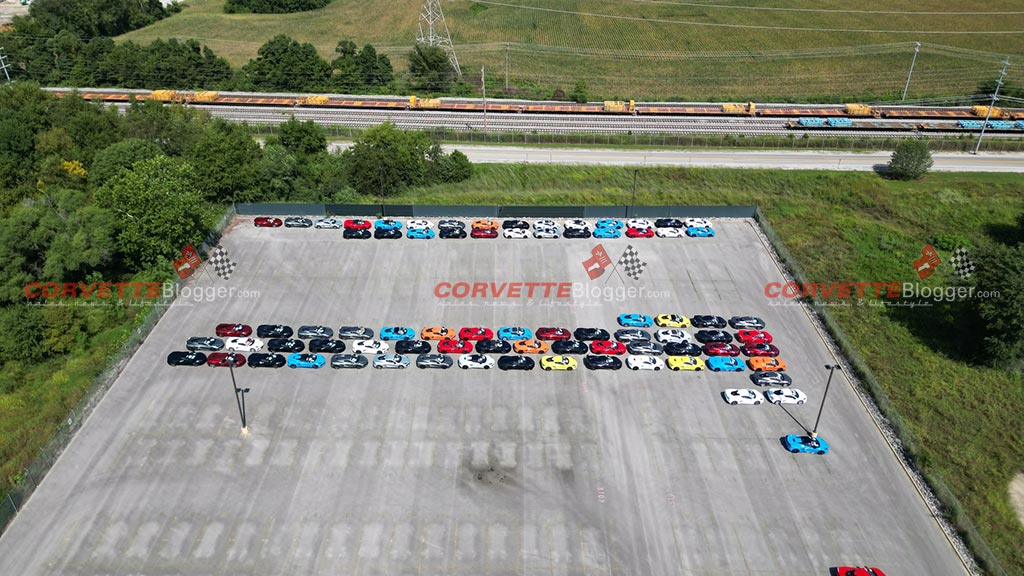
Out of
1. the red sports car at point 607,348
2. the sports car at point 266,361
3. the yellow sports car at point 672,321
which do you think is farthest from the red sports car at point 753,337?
the sports car at point 266,361

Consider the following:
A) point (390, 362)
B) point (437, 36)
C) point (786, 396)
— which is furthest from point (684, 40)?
point (390, 362)

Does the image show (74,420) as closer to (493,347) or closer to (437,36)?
(493,347)

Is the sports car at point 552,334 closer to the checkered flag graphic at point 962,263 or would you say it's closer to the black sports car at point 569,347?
the black sports car at point 569,347

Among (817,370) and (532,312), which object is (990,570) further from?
(532,312)

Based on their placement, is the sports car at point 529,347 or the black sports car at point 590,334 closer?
the sports car at point 529,347

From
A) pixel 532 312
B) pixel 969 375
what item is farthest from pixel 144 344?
pixel 969 375

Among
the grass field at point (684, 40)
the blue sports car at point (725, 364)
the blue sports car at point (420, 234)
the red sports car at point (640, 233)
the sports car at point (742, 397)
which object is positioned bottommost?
the sports car at point (742, 397)

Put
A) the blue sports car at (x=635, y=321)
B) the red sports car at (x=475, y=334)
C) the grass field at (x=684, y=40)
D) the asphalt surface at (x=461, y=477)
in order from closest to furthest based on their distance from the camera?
the asphalt surface at (x=461, y=477) → the red sports car at (x=475, y=334) → the blue sports car at (x=635, y=321) → the grass field at (x=684, y=40)
